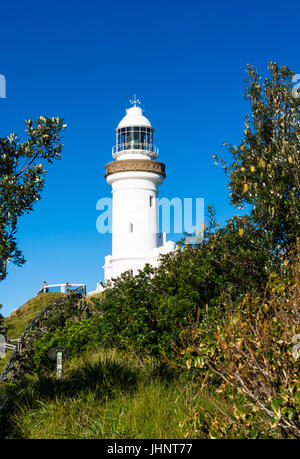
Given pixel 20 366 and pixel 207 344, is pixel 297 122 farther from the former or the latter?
pixel 20 366

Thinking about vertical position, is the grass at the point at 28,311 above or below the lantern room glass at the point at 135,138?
below

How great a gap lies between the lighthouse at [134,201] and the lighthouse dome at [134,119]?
0.27 ft

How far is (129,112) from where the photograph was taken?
4447cm

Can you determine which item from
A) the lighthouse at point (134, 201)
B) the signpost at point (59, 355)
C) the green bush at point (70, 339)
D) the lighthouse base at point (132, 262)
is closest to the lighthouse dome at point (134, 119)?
the lighthouse at point (134, 201)

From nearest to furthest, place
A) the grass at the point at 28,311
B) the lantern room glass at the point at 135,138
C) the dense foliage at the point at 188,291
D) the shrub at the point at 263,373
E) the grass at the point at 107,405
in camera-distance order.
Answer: the shrub at the point at 263,373
the grass at the point at 107,405
the dense foliage at the point at 188,291
the grass at the point at 28,311
the lantern room glass at the point at 135,138

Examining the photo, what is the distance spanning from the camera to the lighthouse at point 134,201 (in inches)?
1609

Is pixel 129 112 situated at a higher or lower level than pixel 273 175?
higher

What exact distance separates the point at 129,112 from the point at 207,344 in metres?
38.4

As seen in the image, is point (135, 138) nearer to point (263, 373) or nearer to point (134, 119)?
point (134, 119)

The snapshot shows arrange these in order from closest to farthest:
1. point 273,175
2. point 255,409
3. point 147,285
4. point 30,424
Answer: point 255,409 → point 30,424 → point 273,175 → point 147,285

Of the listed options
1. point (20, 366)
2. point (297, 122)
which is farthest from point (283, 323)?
point (20, 366)

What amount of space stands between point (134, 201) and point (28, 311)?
454 inches

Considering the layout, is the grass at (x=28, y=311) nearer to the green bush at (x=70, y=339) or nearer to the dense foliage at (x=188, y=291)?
the green bush at (x=70, y=339)
